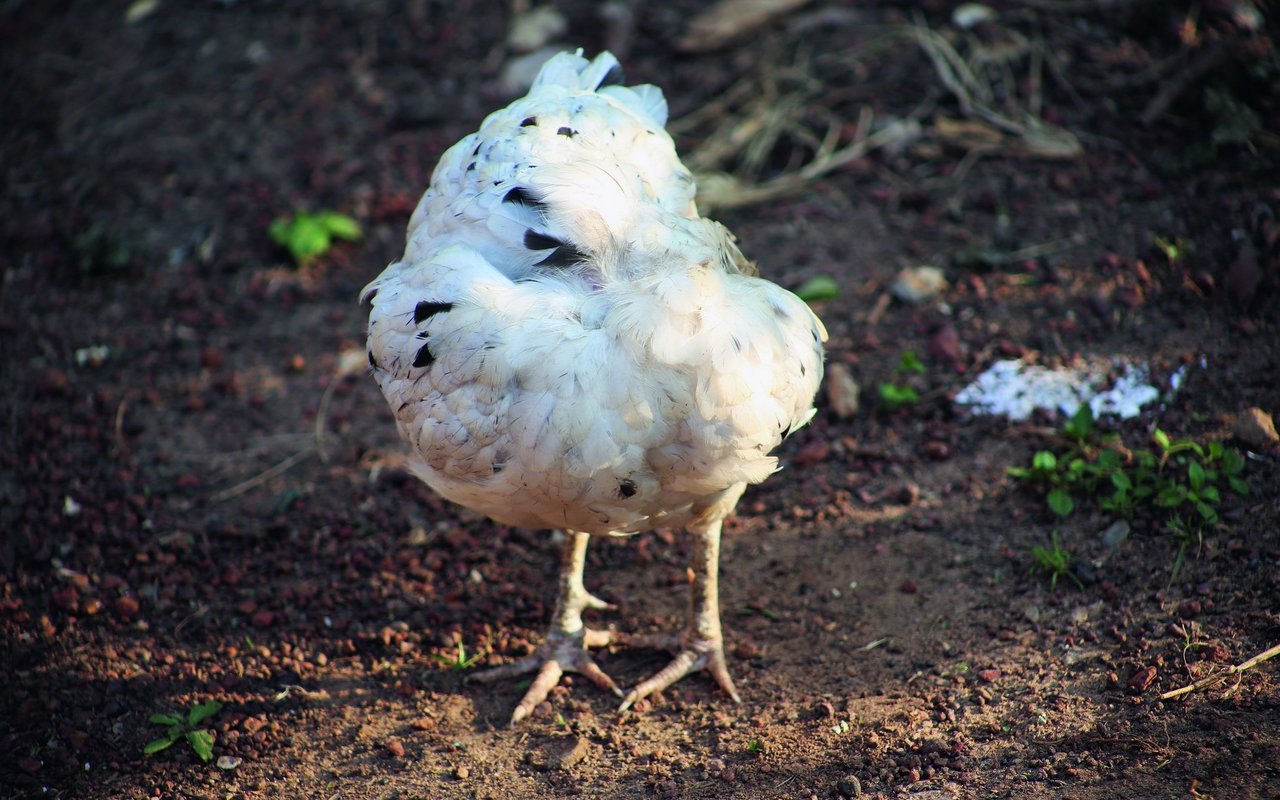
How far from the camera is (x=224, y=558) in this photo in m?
4.83

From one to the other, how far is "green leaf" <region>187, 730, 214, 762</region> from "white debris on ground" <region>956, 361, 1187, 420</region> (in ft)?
12.2

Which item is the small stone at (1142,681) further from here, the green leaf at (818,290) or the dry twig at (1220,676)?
the green leaf at (818,290)

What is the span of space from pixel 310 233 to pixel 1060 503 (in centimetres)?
459

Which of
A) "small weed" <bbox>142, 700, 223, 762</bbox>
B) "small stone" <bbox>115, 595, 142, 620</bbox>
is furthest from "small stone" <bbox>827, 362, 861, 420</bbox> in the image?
"small stone" <bbox>115, 595, 142, 620</bbox>

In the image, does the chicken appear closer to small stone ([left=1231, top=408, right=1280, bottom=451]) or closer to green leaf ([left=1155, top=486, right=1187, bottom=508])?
green leaf ([left=1155, top=486, right=1187, bottom=508])

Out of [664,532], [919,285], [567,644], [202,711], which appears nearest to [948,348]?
[919,285]

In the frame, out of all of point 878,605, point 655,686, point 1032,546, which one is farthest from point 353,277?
point 1032,546

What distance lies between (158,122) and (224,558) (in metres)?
3.93

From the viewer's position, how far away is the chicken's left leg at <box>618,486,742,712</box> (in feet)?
13.5

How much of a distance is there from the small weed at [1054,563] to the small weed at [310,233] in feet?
14.6

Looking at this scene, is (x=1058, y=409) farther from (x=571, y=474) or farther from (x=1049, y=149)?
(x=571, y=474)

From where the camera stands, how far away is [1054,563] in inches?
162

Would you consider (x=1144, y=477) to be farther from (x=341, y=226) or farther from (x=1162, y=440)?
(x=341, y=226)

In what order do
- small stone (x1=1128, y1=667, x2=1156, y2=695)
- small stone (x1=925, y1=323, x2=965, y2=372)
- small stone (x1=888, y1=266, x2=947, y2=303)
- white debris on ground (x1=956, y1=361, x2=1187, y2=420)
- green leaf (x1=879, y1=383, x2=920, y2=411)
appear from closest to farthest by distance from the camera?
small stone (x1=1128, y1=667, x2=1156, y2=695) < white debris on ground (x1=956, y1=361, x2=1187, y2=420) < green leaf (x1=879, y1=383, x2=920, y2=411) < small stone (x1=925, y1=323, x2=965, y2=372) < small stone (x1=888, y1=266, x2=947, y2=303)
